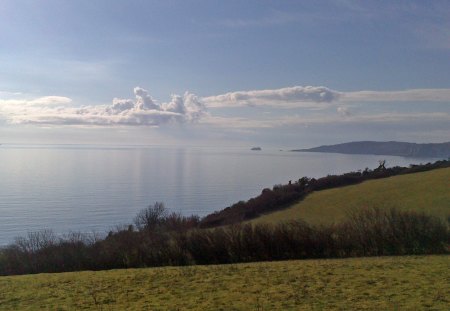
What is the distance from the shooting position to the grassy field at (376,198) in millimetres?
38031

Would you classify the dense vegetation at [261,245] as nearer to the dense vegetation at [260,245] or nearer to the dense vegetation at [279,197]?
the dense vegetation at [260,245]

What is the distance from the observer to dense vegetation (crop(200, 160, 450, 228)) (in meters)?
46.8

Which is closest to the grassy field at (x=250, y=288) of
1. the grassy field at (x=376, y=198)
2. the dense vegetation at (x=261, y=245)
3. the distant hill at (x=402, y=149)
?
the dense vegetation at (x=261, y=245)

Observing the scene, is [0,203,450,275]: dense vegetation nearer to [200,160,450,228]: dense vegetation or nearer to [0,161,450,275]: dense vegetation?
[0,161,450,275]: dense vegetation

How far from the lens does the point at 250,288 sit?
37.6ft

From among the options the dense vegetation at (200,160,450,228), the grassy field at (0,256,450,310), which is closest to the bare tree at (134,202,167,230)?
the dense vegetation at (200,160,450,228)

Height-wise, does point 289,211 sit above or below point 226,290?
below

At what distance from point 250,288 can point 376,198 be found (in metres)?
36.2

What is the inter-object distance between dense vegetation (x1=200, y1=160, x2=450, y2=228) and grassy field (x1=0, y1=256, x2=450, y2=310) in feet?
88.5

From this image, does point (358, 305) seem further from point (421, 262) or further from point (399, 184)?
point (399, 184)

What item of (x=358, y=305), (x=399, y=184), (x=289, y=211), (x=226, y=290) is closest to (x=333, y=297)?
(x=358, y=305)

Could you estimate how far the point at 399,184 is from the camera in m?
49.1

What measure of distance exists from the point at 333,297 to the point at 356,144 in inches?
7107

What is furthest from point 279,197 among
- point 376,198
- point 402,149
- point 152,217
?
point 402,149
